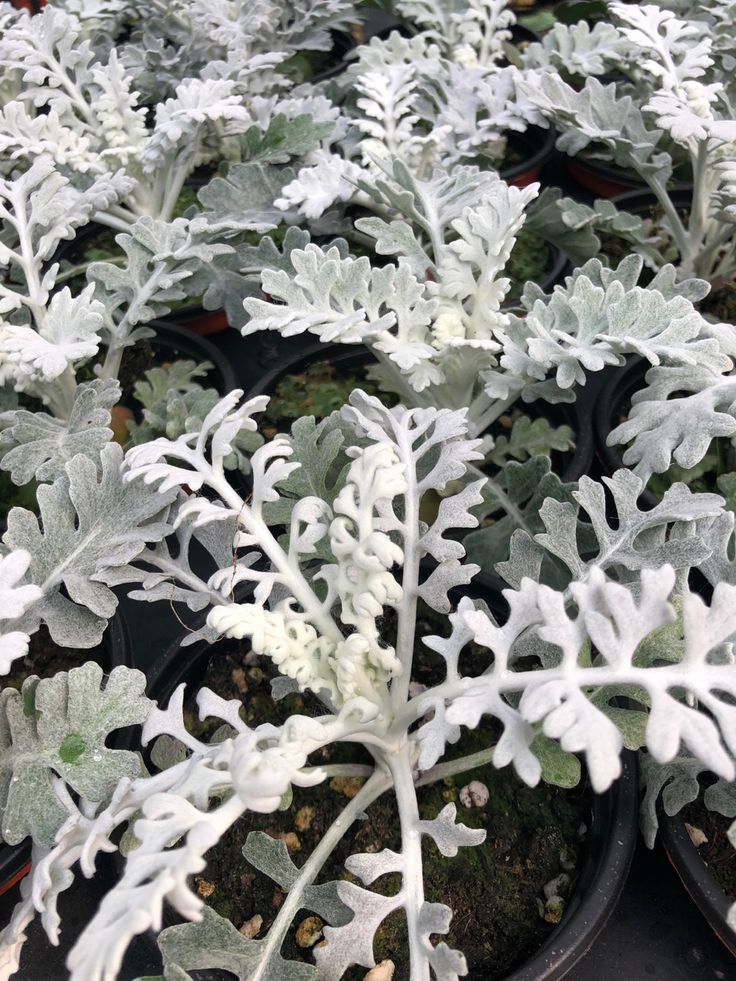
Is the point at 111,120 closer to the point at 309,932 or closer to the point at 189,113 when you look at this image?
the point at 189,113

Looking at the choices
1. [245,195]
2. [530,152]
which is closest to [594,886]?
[245,195]

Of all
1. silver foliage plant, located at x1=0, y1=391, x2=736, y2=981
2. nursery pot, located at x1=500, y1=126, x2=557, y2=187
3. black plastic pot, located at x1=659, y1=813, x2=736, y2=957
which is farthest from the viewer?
nursery pot, located at x1=500, y1=126, x2=557, y2=187

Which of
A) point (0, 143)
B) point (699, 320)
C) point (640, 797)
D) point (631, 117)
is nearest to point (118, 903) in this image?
point (640, 797)

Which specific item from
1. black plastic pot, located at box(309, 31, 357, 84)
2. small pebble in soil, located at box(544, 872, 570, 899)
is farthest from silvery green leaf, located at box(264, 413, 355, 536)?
black plastic pot, located at box(309, 31, 357, 84)

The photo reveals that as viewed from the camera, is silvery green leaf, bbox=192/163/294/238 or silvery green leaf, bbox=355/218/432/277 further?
silvery green leaf, bbox=192/163/294/238

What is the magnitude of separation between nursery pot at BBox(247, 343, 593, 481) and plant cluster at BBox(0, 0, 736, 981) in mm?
17

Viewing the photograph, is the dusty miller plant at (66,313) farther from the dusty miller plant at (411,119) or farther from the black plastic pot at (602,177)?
the black plastic pot at (602,177)

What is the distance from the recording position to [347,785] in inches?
40.8

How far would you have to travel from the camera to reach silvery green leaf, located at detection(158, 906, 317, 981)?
752mm

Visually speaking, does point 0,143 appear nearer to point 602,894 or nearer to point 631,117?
point 631,117

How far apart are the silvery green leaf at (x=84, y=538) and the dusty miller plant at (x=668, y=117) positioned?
0.90 meters

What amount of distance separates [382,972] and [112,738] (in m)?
0.43

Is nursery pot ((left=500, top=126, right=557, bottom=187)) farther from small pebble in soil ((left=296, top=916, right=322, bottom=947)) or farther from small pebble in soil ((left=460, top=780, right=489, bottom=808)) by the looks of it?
small pebble in soil ((left=296, top=916, right=322, bottom=947))

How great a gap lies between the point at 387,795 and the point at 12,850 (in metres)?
0.47
